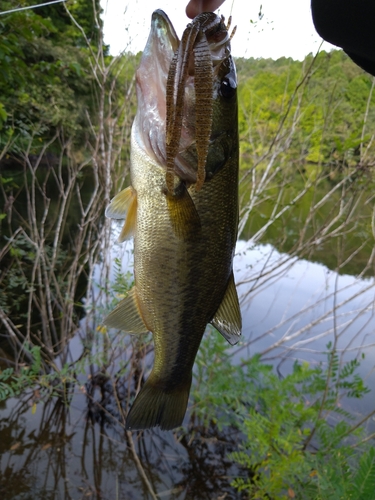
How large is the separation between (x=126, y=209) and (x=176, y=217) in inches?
9.5

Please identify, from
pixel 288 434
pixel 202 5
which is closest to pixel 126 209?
pixel 202 5

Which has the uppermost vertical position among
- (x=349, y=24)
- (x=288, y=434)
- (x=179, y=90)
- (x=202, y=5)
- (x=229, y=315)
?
(x=349, y=24)

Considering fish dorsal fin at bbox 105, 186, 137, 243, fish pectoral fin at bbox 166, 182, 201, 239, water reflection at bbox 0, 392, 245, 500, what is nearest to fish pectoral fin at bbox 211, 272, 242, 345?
fish pectoral fin at bbox 166, 182, 201, 239

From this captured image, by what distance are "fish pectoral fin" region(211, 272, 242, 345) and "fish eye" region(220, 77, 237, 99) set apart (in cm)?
58

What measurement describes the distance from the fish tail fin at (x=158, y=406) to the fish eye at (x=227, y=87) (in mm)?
990

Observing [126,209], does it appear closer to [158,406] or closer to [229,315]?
[229,315]

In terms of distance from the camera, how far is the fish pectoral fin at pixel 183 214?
46.7 inches

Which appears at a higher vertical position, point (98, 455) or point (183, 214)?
point (183, 214)

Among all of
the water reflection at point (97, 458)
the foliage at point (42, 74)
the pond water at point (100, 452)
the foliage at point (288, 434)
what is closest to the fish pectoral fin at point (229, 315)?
the foliage at point (288, 434)

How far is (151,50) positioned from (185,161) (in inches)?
13.4

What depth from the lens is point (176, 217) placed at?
122cm

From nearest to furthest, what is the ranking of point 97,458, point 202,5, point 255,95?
point 202,5, point 97,458, point 255,95

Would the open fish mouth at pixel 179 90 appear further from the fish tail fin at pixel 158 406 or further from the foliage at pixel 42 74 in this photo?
the foliage at pixel 42 74

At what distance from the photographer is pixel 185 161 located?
46.4 inches
